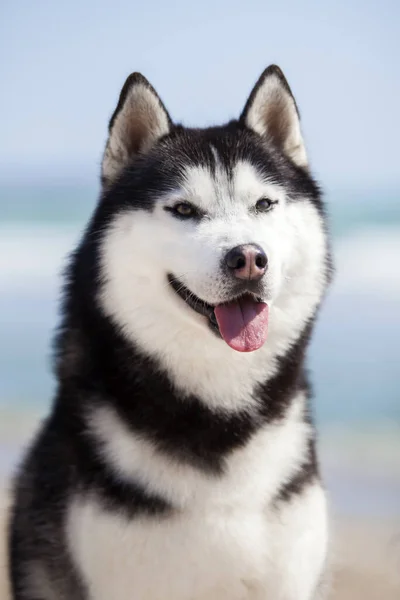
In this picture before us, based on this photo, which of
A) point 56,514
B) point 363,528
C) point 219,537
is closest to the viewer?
point 219,537

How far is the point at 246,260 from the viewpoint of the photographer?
3105mm

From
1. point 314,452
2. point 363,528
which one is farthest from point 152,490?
point 363,528

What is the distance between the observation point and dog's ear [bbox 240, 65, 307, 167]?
365cm

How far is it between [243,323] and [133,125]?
2.97ft

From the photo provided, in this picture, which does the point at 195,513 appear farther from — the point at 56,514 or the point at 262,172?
the point at 262,172

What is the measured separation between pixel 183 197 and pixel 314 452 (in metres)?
1.10

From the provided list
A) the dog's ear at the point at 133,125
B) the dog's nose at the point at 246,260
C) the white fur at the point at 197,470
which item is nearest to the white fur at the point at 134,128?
the dog's ear at the point at 133,125

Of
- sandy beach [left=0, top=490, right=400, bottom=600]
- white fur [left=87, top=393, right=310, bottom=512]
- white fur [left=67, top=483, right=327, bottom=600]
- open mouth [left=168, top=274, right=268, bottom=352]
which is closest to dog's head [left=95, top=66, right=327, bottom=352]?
open mouth [left=168, top=274, right=268, bottom=352]

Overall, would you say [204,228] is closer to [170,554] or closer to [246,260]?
[246,260]

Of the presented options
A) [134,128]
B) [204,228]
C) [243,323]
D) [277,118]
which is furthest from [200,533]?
[277,118]

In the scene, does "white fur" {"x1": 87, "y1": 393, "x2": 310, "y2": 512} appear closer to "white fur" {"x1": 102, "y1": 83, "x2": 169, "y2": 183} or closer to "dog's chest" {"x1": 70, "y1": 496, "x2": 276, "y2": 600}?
"dog's chest" {"x1": 70, "y1": 496, "x2": 276, "y2": 600}

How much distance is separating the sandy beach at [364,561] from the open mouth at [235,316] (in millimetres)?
1563

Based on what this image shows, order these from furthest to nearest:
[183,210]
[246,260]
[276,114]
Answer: [276,114] → [183,210] → [246,260]

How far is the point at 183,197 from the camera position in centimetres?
335
